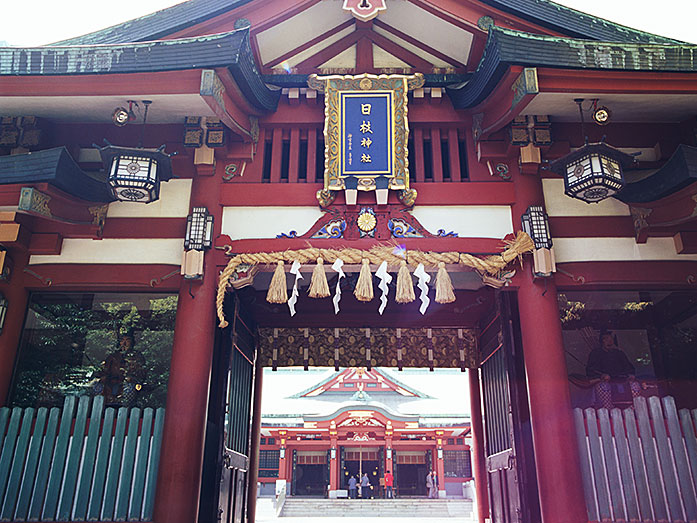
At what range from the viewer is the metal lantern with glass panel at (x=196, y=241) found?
7.15 m

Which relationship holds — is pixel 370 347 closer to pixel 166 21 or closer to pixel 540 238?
pixel 540 238

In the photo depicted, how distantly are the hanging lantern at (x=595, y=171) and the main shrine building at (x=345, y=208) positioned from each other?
0.04 metres

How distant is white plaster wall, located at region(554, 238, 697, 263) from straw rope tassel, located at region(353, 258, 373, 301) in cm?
252

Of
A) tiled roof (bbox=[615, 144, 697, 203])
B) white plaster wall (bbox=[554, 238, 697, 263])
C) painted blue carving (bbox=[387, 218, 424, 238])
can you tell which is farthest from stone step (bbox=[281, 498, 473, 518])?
tiled roof (bbox=[615, 144, 697, 203])

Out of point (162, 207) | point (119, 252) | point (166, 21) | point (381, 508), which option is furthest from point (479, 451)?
point (381, 508)

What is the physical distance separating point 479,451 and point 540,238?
20.1 ft

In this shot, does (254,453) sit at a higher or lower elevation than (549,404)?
lower

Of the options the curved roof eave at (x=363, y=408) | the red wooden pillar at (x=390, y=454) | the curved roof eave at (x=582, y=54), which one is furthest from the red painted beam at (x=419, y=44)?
the red wooden pillar at (x=390, y=454)

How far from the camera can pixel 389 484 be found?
24188 mm

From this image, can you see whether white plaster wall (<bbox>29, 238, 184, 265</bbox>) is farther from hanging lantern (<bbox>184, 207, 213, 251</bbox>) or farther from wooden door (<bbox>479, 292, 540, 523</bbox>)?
wooden door (<bbox>479, 292, 540, 523</bbox>)

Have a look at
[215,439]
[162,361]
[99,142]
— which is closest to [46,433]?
[215,439]

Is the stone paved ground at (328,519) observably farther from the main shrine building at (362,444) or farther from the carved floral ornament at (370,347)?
the carved floral ornament at (370,347)

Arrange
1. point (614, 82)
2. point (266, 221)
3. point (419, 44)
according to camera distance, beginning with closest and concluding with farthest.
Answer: point (614, 82), point (266, 221), point (419, 44)

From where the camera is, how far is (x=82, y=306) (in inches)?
459
